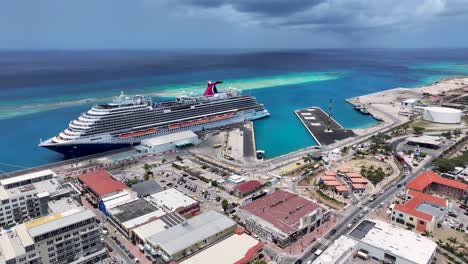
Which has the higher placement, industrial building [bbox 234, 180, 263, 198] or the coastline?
the coastline

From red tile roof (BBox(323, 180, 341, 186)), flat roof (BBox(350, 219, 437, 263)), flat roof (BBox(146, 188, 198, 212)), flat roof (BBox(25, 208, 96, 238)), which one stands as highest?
flat roof (BBox(25, 208, 96, 238))

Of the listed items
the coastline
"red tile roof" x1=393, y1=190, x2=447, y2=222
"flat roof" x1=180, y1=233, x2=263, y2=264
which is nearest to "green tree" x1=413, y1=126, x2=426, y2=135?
the coastline

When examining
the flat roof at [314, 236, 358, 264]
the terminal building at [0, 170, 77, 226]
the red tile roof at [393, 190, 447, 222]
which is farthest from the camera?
the red tile roof at [393, 190, 447, 222]

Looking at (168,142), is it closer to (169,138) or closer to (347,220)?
(169,138)

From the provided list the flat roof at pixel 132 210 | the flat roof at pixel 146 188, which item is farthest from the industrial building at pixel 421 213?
the flat roof at pixel 146 188

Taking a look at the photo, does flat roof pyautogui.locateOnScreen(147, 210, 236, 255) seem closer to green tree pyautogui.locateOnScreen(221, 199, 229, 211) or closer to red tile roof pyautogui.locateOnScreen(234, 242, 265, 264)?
green tree pyautogui.locateOnScreen(221, 199, 229, 211)

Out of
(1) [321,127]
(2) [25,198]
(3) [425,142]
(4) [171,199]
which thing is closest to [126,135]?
(4) [171,199]
